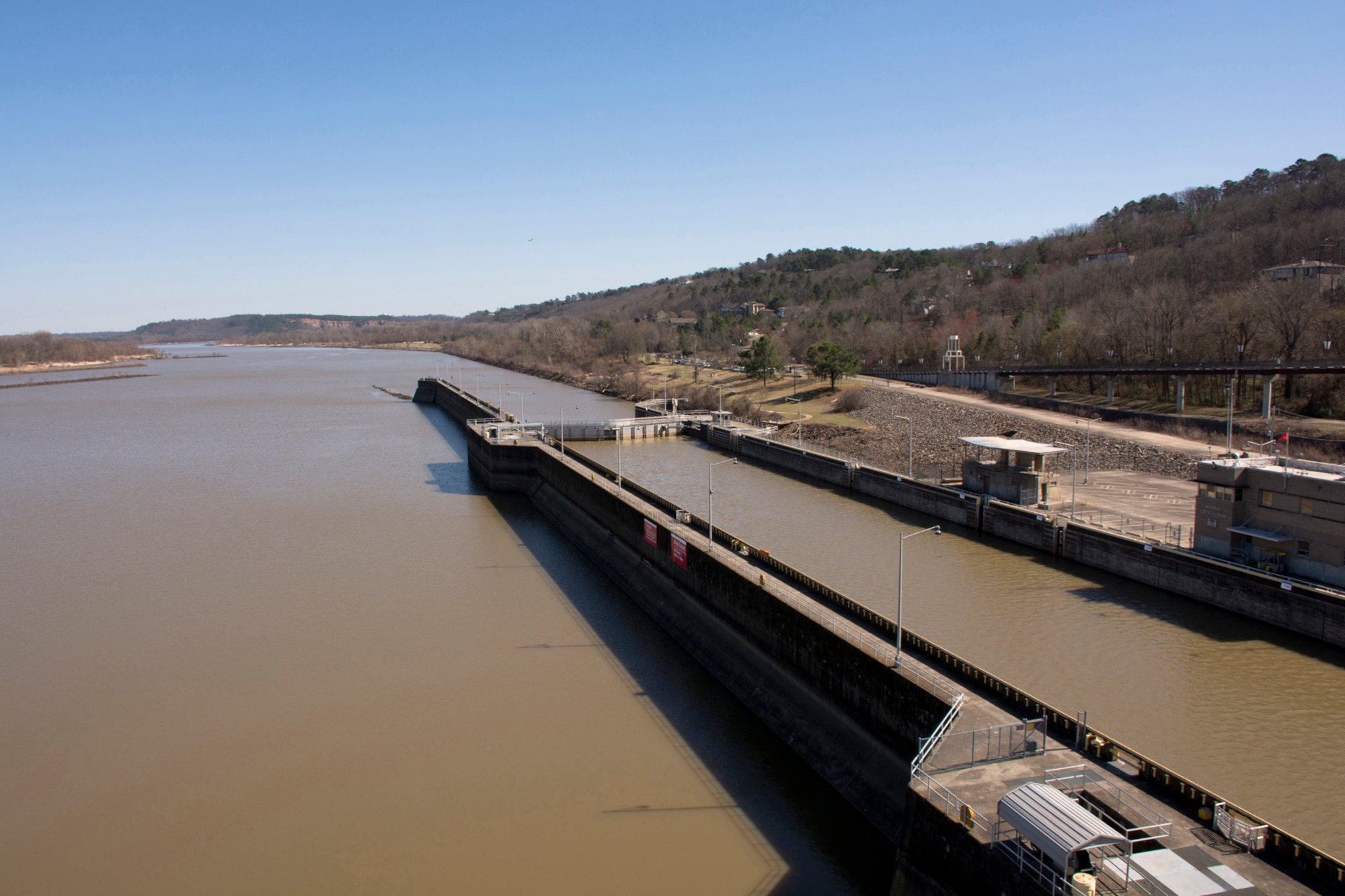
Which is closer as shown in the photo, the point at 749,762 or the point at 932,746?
the point at 932,746

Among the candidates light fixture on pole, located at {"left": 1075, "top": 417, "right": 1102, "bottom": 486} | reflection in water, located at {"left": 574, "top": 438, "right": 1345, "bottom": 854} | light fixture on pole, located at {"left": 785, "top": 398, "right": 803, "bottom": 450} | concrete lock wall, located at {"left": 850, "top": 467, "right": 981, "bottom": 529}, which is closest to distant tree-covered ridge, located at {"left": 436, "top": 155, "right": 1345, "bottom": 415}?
light fixture on pole, located at {"left": 1075, "top": 417, "right": 1102, "bottom": 486}

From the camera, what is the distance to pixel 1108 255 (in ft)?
377

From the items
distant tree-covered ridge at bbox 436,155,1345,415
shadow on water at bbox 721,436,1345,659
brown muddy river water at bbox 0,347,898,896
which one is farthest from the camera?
distant tree-covered ridge at bbox 436,155,1345,415

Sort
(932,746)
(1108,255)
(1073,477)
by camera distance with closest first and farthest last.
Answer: (932,746) < (1073,477) < (1108,255)

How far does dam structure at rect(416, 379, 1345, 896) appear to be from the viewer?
34.1 feet

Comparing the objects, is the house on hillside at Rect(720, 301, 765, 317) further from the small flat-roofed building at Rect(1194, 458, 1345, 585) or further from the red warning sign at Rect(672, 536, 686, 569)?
the small flat-roofed building at Rect(1194, 458, 1345, 585)

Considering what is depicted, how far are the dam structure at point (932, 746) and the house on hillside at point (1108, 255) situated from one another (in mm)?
103898

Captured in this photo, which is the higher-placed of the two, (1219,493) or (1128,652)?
(1219,493)

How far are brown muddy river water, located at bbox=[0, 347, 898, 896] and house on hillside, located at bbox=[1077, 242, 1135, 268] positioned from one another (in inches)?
3648

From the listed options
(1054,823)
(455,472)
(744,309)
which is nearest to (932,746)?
(1054,823)

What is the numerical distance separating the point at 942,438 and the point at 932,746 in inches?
1549

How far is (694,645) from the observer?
23172 millimetres

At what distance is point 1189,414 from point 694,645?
118 feet

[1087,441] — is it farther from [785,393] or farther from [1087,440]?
[785,393]
